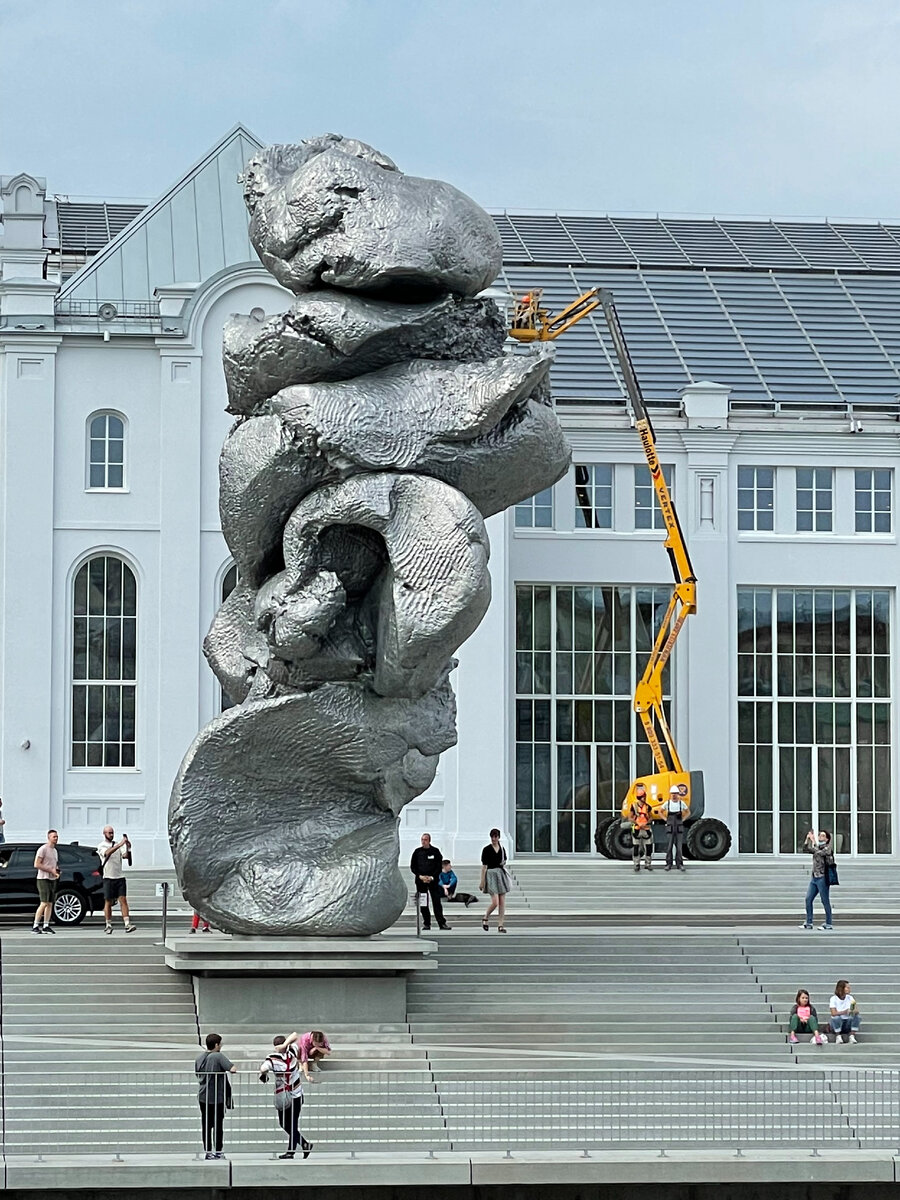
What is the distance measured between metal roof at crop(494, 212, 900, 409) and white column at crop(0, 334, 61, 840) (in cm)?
1185

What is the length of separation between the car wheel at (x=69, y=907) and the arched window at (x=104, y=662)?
13091 millimetres

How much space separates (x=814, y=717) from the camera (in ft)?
156

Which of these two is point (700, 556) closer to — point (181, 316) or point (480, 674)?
point (480, 674)

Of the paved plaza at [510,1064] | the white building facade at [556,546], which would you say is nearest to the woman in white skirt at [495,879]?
the paved plaza at [510,1064]

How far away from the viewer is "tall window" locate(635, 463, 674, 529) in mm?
47281

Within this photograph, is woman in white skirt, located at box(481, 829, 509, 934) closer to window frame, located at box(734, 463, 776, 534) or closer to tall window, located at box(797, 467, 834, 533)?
window frame, located at box(734, 463, 776, 534)

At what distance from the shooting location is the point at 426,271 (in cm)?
2261

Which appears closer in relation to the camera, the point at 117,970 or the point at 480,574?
the point at 480,574

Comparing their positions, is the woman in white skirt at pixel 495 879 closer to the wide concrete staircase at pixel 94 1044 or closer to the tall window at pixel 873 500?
the wide concrete staircase at pixel 94 1044

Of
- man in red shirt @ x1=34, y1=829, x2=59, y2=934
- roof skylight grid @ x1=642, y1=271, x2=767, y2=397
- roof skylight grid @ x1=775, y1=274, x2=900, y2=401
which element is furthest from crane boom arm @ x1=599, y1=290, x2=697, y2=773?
man in red shirt @ x1=34, y1=829, x2=59, y2=934

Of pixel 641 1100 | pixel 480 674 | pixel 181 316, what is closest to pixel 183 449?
pixel 181 316

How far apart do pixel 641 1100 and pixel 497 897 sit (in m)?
9.76

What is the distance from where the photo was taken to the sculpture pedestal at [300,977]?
22281mm

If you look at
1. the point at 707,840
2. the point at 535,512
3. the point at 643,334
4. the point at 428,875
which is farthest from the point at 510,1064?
the point at 643,334
